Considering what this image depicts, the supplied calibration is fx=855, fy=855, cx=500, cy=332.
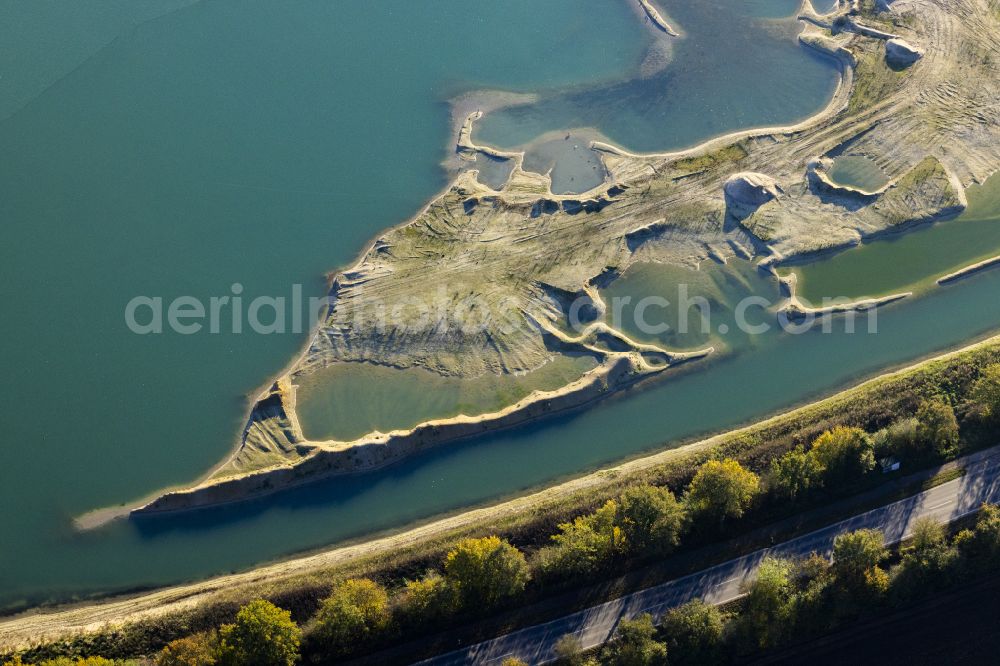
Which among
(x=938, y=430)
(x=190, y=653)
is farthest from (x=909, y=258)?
(x=190, y=653)

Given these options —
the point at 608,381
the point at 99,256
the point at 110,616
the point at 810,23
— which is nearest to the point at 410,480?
the point at 608,381

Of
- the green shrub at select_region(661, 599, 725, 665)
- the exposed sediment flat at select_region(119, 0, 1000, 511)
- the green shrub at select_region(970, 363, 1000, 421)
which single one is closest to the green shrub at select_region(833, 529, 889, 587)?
the green shrub at select_region(661, 599, 725, 665)

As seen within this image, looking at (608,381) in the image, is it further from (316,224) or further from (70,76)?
(70,76)

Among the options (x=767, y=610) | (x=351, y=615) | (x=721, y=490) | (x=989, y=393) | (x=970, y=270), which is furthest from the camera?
(x=970, y=270)

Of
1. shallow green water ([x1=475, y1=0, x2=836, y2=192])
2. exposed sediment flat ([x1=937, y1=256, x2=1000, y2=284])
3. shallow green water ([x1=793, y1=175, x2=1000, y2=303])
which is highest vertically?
shallow green water ([x1=475, y1=0, x2=836, y2=192])

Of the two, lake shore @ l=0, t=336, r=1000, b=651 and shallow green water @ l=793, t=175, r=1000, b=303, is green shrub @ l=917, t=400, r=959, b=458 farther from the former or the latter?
shallow green water @ l=793, t=175, r=1000, b=303

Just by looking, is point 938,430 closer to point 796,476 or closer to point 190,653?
point 796,476

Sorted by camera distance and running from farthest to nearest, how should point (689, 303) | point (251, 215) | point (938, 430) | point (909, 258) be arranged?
point (909, 258) → point (251, 215) → point (689, 303) → point (938, 430)
